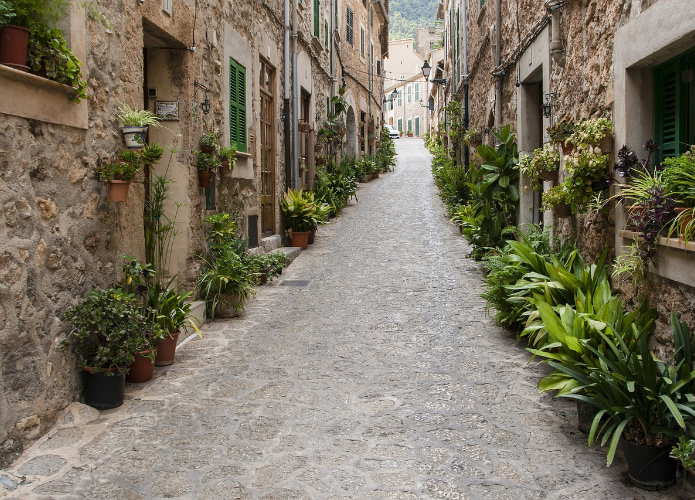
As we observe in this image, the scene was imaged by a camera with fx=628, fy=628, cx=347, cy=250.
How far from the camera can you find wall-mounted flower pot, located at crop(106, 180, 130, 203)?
4285 mm

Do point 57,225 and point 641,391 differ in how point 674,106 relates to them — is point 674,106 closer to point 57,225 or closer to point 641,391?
point 641,391

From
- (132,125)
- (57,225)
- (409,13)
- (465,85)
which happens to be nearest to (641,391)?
(57,225)

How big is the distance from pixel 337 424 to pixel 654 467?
5.81 feet

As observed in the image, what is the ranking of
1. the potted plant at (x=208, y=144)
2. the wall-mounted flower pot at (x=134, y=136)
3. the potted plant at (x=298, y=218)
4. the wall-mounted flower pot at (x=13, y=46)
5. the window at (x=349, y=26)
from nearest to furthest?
1. the wall-mounted flower pot at (x=13, y=46)
2. the wall-mounted flower pot at (x=134, y=136)
3. the potted plant at (x=208, y=144)
4. the potted plant at (x=298, y=218)
5. the window at (x=349, y=26)

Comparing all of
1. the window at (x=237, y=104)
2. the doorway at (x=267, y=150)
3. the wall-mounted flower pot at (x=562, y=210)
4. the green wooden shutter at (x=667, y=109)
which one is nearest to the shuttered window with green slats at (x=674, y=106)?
the green wooden shutter at (x=667, y=109)

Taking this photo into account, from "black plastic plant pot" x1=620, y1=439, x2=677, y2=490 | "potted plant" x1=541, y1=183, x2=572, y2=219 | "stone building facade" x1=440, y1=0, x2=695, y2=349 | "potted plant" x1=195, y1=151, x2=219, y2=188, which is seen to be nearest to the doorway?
"potted plant" x1=195, y1=151, x2=219, y2=188

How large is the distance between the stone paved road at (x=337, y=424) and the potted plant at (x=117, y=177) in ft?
4.54

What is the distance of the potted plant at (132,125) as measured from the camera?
15.0 ft

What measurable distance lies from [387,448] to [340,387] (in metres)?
1.02

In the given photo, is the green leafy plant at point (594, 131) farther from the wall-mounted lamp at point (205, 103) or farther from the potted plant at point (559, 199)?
the wall-mounted lamp at point (205, 103)

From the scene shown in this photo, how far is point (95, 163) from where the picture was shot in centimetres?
425

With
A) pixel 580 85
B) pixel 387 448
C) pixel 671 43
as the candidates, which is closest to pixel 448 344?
pixel 387 448

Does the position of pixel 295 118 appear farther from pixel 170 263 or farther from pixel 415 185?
pixel 415 185

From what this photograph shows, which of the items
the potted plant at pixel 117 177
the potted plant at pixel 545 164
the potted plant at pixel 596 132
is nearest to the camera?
the potted plant at pixel 117 177
